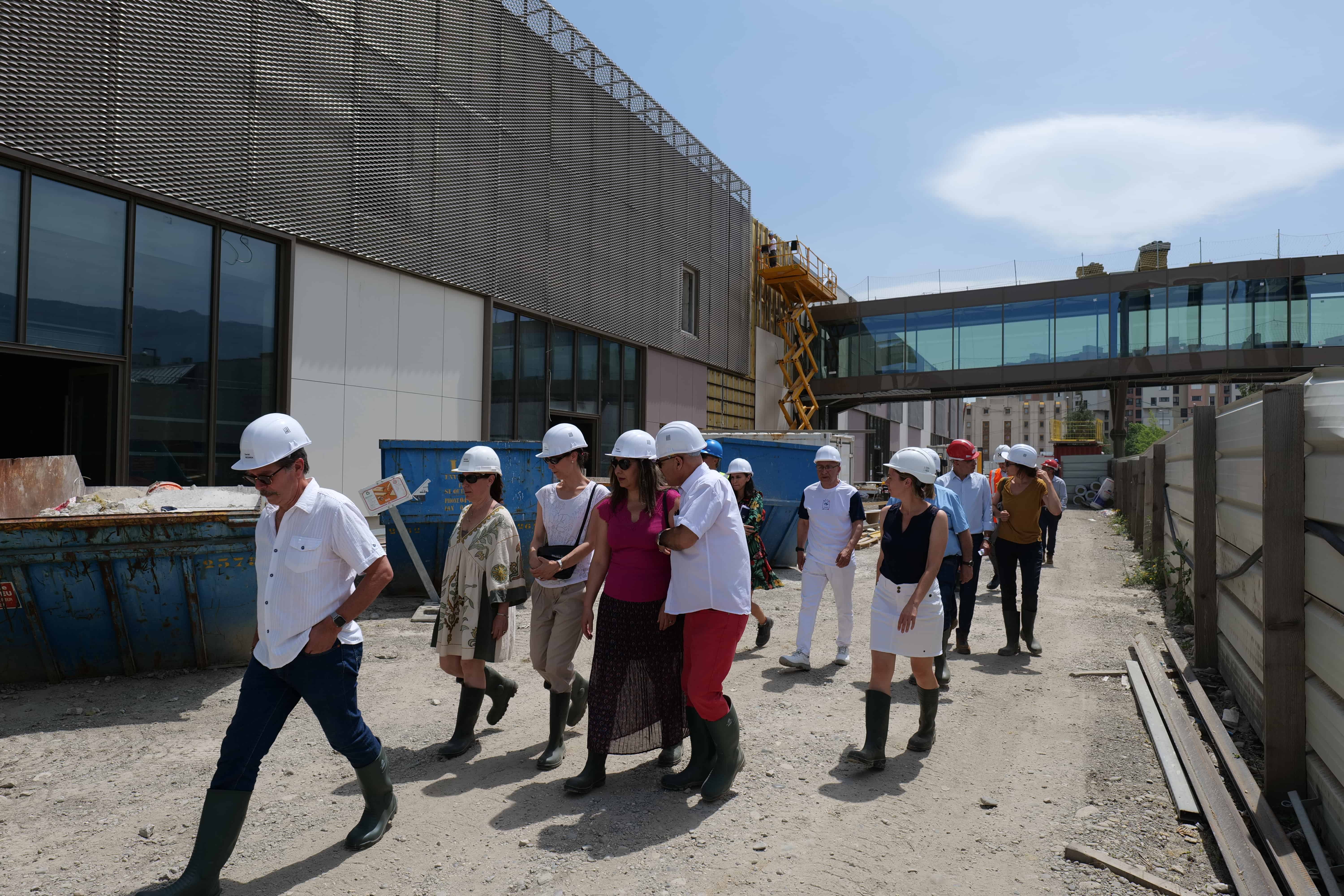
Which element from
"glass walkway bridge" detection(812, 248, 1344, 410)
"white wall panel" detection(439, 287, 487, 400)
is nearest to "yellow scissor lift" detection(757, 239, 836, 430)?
"glass walkway bridge" detection(812, 248, 1344, 410)

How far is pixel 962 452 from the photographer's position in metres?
7.48

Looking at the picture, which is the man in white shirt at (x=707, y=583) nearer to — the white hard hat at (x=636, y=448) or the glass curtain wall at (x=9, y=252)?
the white hard hat at (x=636, y=448)

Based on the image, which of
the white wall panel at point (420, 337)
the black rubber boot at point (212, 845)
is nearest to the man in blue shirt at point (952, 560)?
the black rubber boot at point (212, 845)

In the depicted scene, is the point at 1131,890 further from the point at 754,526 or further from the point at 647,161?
the point at 647,161

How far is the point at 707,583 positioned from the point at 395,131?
12281mm

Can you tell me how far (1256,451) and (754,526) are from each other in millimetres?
4545

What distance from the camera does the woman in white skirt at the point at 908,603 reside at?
466 centimetres

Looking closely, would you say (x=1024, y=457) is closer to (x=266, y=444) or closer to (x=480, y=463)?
(x=480, y=463)

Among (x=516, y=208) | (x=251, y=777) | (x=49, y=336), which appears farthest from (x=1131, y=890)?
(x=516, y=208)

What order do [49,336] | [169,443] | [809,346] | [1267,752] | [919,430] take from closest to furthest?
[1267,752], [49,336], [169,443], [809,346], [919,430]

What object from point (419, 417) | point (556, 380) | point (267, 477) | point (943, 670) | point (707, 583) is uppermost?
point (556, 380)

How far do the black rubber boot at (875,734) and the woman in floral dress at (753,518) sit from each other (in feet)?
8.11

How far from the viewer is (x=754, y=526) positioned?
8.59 metres

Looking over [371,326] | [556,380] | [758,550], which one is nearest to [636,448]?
[758,550]
